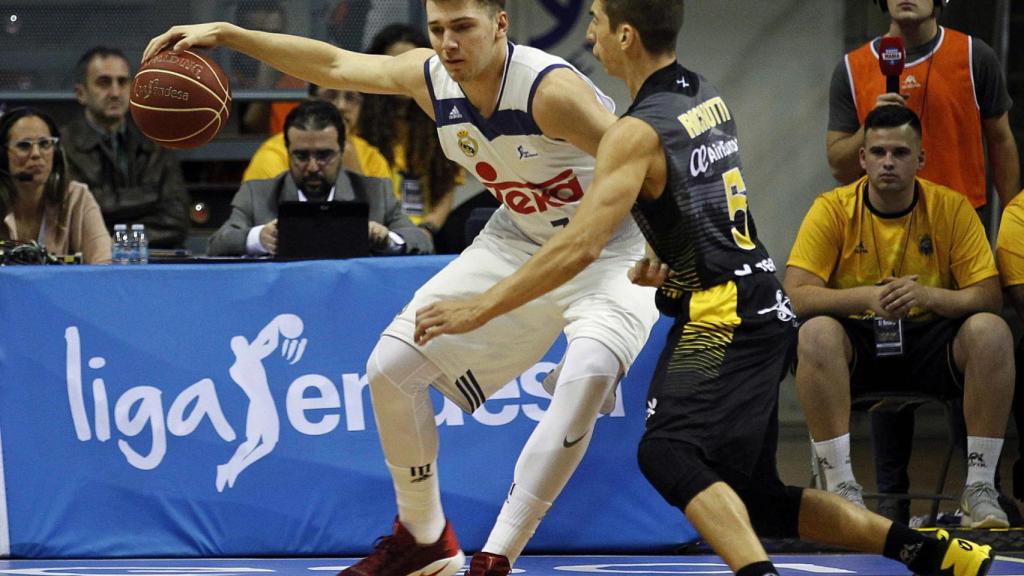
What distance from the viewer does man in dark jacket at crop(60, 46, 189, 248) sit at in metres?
7.73

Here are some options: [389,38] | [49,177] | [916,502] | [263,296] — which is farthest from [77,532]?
[916,502]

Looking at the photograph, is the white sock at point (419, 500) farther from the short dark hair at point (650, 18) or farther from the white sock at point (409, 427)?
the short dark hair at point (650, 18)

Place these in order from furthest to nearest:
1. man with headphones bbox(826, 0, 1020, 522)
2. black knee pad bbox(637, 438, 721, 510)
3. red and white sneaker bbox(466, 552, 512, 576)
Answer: man with headphones bbox(826, 0, 1020, 522)
red and white sneaker bbox(466, 552, 512, 576)
black knee pad bbox(637, 438, 721, 510)

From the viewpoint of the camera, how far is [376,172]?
7.81 meters

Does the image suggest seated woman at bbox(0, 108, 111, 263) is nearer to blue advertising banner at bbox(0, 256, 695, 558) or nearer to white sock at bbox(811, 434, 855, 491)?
blue advertising banner at bbox(0, 256, 695, 558)

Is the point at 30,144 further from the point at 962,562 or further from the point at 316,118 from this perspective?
the point at 962,562

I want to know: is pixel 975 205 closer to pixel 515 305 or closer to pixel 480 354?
pixel 480 354

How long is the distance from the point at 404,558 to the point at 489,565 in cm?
44

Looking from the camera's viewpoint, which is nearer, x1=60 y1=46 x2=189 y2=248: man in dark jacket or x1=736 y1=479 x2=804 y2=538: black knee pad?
x1=736 y1=479 x2=804 y2=538: black knee pad

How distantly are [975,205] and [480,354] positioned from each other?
2.98 meters

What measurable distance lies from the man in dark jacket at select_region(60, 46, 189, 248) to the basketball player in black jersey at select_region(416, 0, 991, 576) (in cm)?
395

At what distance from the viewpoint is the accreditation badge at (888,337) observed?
623 cm

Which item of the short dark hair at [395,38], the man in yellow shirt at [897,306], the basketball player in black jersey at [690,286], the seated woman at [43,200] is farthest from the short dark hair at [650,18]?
the short dark hair at [395,38]

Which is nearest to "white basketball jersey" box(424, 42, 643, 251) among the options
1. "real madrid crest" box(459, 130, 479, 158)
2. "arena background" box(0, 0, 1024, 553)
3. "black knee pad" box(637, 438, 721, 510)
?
"real madrid crest" box(459, 130, 479, 158)
